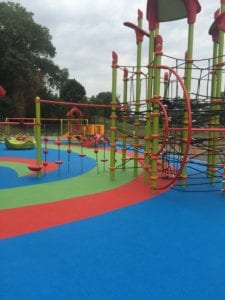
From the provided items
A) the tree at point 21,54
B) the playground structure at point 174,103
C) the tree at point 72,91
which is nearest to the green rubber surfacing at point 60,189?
the playground structure at point 174,103

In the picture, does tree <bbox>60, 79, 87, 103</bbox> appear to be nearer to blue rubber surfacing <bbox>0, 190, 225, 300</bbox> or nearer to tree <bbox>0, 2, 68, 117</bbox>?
tree <bbox>0, 2, 68, 117</bbox>

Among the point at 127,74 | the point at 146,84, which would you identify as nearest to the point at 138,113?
the point at 146,84

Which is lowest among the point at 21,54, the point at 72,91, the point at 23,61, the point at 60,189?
the point at 60,189

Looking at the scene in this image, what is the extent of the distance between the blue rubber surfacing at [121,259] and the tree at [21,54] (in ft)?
115

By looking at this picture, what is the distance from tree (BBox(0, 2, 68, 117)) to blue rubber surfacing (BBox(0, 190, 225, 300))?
115 feet

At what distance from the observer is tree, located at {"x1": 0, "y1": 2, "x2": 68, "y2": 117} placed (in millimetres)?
35969

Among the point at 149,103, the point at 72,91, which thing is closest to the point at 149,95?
the point at 149,103

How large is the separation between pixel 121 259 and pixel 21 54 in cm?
3729

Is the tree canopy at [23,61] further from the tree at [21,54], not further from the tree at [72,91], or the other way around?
the tree at [72,91]

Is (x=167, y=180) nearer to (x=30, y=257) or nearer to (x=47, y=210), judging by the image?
(x=47, y=210)

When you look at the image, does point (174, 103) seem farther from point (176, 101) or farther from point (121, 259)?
point (121, 259)

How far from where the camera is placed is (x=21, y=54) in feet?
120

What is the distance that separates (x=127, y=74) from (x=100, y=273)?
21.1 feet

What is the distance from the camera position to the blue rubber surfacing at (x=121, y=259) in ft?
8.90
